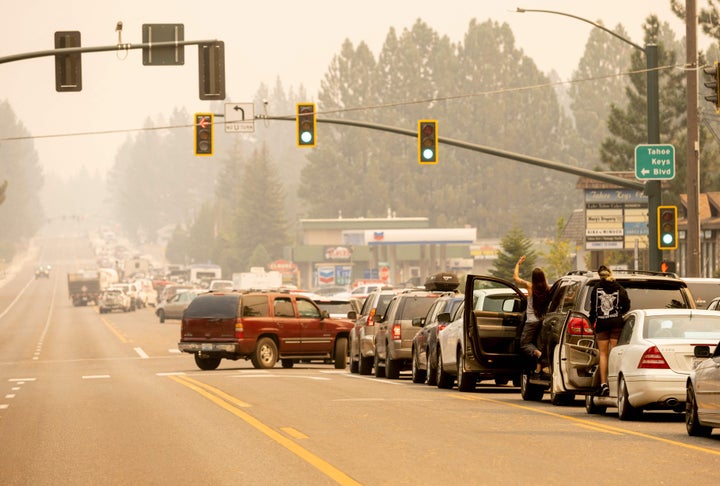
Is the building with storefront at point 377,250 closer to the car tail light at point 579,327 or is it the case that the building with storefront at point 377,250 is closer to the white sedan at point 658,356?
the car tail light at point 579,327

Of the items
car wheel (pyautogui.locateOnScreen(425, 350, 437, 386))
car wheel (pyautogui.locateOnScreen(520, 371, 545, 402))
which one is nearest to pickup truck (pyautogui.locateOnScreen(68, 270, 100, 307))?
car wheel (pyautogui.locateOnScreen(425, 350, 437, 386))

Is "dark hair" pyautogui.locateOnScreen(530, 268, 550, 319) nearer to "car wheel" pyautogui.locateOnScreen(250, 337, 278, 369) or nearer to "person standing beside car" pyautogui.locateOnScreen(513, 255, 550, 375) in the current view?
"person standing beside car" pyautogui.locateOnScreen(513, 255, 550, 375)

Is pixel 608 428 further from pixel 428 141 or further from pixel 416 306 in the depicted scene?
pixel 428 141

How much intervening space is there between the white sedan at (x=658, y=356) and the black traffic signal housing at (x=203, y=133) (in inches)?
858

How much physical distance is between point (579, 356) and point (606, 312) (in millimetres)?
698

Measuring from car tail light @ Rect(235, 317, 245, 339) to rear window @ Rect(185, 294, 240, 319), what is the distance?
0.64 ft

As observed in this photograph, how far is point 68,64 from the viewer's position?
29047mm

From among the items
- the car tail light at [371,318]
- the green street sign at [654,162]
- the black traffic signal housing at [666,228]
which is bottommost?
the car tail light at [371,318]

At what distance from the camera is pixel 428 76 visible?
152500 mm

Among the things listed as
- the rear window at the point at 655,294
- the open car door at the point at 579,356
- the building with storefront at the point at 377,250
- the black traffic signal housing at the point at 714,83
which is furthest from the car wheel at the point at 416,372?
the building with storefront at the point at 377,250

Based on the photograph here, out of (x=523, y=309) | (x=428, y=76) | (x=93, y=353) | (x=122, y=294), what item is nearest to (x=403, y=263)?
(x=428, y=76)

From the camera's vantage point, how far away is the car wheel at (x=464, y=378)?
24562 mm

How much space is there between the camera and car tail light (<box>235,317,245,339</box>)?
35031mm

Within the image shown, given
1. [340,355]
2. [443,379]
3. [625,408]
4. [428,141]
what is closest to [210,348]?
[340,355]
